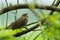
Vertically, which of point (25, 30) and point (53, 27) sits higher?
point (53, 27)

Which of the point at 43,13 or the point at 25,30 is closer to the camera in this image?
the point at 43,13

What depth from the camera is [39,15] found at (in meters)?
0.64

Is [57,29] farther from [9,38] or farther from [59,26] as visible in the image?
[9,38]

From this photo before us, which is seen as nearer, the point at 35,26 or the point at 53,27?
the point at 53,27

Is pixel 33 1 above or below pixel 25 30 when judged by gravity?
above

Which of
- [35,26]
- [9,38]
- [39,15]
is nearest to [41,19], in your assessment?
[39,15]

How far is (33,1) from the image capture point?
674mm

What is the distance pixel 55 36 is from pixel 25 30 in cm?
85

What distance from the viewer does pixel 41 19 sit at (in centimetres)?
65

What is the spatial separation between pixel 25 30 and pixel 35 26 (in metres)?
0.09

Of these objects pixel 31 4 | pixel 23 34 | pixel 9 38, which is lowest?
pixel 23 34

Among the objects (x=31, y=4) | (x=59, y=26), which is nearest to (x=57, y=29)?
(x=59, y=26)

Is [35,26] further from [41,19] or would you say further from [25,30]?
[41,19]

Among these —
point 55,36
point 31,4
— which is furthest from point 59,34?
point 31,4
